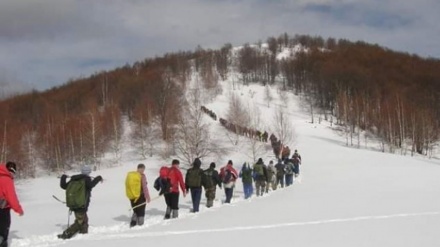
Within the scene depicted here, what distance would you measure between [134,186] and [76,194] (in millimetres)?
1874

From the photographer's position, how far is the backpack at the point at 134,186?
1286 cm

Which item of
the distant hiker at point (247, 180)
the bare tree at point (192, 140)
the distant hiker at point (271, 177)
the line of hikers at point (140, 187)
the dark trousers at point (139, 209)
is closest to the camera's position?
the line of hikers at point (140, 187)

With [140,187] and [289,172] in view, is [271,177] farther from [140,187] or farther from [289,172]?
[140,187]

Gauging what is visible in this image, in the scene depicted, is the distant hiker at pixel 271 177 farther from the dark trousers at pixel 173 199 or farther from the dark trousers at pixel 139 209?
the dark trousers at pixel 139 209

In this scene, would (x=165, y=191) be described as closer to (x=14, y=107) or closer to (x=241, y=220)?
(x=241, y=220)

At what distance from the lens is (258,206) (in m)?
17.1

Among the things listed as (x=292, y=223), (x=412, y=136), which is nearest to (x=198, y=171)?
(x=292, y=223)

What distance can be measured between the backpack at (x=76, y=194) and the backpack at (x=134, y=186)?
65.2 inches

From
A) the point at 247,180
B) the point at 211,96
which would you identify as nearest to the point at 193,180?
the point at 247,180

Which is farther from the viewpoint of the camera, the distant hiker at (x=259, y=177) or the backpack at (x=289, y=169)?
the backpack at (x=289, y=169)

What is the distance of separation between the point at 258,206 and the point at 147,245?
8.05 metres

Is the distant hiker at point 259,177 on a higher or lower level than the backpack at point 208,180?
lower

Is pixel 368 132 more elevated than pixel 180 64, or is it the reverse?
pixel 180 64

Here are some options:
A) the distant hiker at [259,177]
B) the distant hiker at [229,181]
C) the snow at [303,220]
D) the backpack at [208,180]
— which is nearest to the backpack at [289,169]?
the snow at [303,220]
